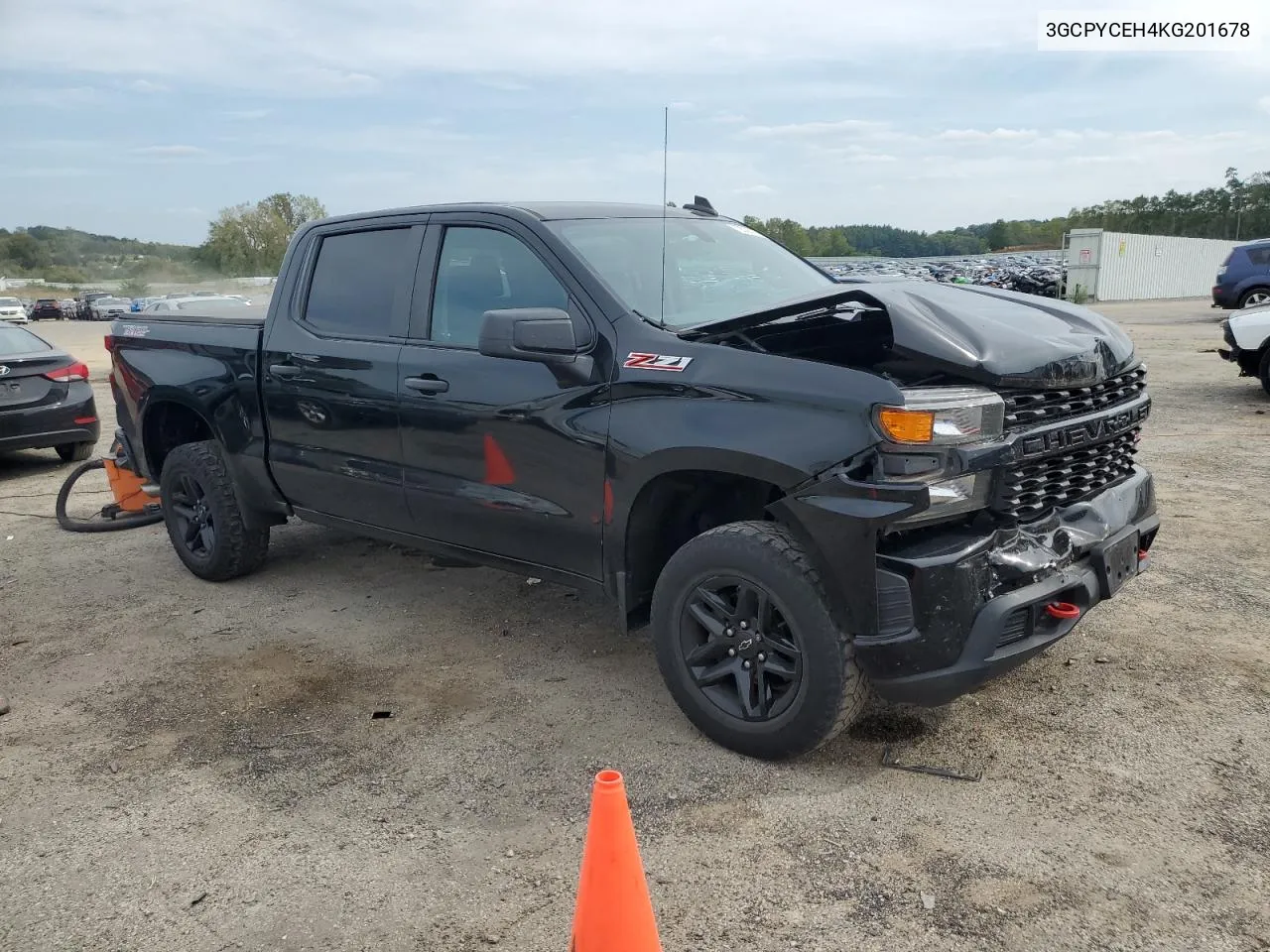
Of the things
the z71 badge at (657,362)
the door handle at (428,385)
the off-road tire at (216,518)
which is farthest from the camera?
the off-road tire at (216,518)

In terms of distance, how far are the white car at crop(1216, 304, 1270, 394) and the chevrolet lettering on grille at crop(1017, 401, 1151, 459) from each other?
855 cm

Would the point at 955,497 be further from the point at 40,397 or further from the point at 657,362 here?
the point at 40,397

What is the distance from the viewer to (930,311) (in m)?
3.40

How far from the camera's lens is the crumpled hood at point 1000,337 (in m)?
3.15

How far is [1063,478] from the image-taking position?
3436 mm

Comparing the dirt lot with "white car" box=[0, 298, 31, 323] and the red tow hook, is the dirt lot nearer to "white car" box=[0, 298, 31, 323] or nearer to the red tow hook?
the red tow hook

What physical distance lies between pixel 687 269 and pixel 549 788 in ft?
6.89

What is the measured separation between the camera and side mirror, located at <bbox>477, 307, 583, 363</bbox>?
3547mm

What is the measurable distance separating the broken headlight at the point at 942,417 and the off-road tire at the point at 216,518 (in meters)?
3.82

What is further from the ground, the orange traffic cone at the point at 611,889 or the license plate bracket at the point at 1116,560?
the license plate bracket at the point at 1116,560

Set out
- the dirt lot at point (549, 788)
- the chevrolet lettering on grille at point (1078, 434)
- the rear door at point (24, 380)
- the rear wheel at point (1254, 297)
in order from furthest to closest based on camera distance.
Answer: the rear wheel at point (1254, 297), the rear door at point (24, 380), the chevrolet lettering on grille at point (1078, 434), the dirt lot at point (549, 788)

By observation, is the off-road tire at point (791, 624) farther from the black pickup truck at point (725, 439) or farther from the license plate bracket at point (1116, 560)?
the license plate bracket at point (1116, 560)

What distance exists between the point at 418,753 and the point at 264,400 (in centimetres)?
224

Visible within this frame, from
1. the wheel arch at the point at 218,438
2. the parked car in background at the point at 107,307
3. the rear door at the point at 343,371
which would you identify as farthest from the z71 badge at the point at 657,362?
the parked car in background at the point at 107,307
